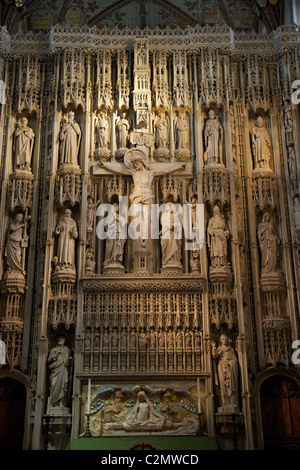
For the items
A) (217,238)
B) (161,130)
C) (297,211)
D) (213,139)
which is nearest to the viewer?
(217,238)

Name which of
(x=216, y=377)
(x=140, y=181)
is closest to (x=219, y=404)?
(x=216, y=377)

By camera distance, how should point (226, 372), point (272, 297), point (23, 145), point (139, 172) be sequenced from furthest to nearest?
1. point (23, 145)
2. point (139, 172)
3. point (272, 297)
4. point (226, 372)

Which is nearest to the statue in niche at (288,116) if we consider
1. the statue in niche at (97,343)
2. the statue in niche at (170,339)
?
the statue in niche at (170,339)

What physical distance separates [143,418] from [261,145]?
7.78 meters

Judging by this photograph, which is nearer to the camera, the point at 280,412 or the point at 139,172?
the point at 280,412

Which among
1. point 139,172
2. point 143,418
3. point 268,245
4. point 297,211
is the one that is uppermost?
point 139,172

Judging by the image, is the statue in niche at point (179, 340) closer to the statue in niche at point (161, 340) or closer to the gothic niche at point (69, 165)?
the statue in niche at point (161, 340)

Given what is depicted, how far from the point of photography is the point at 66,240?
15383 mm

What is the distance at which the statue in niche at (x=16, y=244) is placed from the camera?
15.4 metres

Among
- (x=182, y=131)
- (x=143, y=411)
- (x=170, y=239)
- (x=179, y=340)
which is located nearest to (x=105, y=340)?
(x=179, y=340)

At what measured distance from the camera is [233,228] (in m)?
15.6

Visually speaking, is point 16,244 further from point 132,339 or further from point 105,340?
point 132,339
